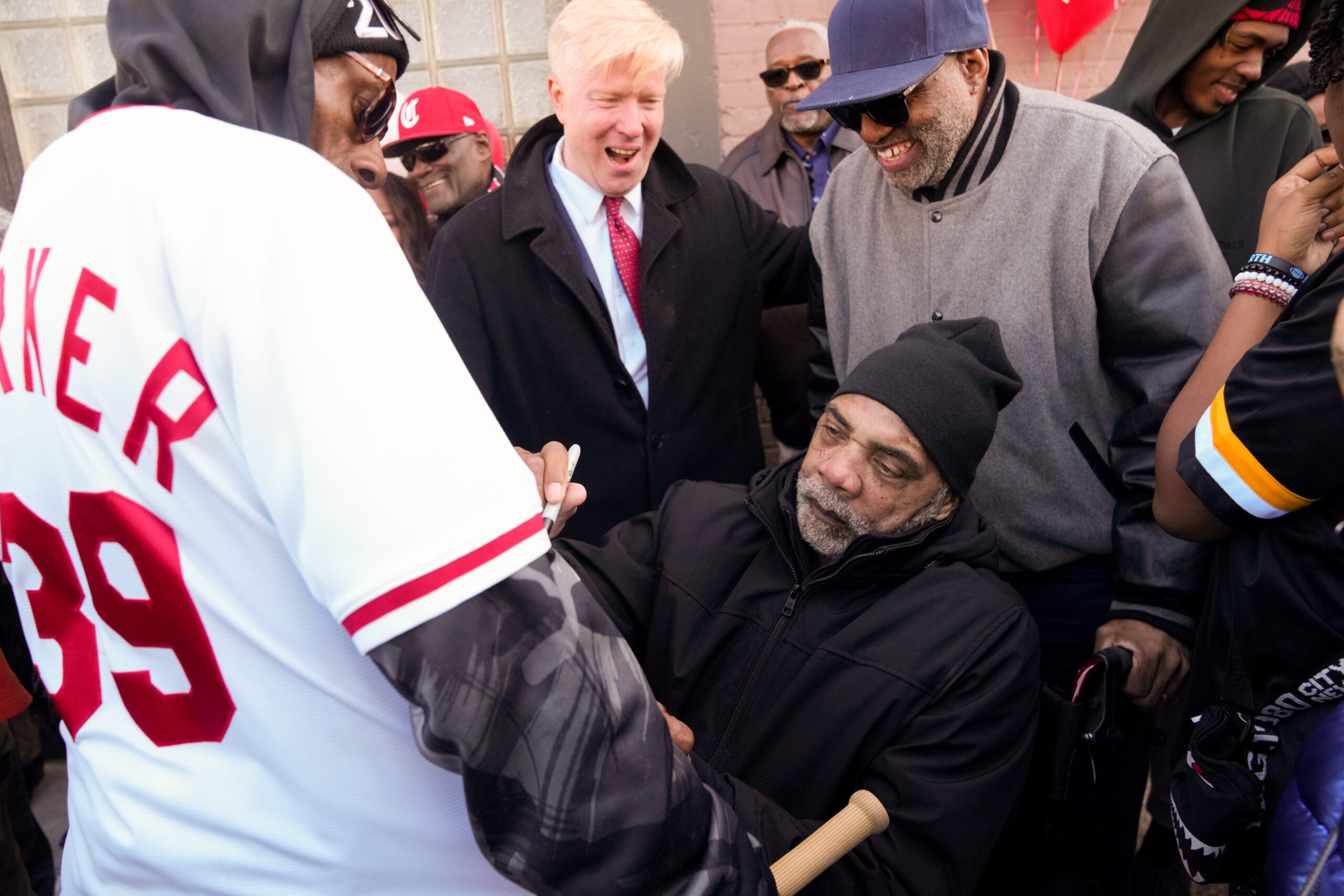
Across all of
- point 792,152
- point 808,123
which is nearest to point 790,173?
point 792,152

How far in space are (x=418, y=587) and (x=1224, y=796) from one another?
1238mm

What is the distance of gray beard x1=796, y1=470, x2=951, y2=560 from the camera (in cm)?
186

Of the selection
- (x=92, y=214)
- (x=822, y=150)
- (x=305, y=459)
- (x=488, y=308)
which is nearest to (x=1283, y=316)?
(x=305, y=459)

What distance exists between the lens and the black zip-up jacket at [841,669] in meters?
1.54

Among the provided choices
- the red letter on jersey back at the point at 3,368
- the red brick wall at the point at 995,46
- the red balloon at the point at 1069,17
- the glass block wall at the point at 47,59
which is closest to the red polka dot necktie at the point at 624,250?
the red brick wall at the point at 995,46

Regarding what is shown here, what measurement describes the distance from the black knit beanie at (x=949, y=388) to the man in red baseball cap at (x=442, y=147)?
202 cm

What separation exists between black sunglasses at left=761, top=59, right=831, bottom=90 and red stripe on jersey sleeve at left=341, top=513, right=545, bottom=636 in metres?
3.12

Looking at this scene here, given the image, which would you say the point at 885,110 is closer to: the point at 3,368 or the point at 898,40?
the point at 898,40

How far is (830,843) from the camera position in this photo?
129cm

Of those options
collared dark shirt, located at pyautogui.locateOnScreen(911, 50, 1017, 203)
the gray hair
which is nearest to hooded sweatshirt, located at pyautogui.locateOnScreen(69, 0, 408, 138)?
collared dark shirt, located at pyautogui.locateOnScreen(911, 50, 1017, 203)

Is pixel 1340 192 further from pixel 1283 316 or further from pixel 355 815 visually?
pixel 355 815

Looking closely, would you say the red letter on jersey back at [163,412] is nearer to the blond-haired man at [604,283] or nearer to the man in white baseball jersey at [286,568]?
the man in white baseball jersey at [286,568]

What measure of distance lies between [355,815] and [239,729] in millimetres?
130

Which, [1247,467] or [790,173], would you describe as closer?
[1247,467]
